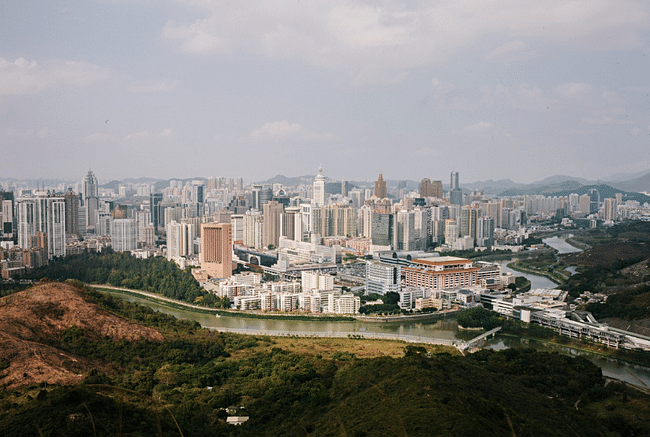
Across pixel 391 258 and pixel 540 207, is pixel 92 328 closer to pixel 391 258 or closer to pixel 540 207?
pixel 391 258

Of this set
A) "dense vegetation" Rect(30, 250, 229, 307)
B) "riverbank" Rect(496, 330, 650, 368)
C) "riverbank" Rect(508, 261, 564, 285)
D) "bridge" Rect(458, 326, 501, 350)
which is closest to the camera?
"riverbank" Rect(496, 330, 650, 368)

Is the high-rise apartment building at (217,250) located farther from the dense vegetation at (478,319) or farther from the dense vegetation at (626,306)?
the dense vegetation at (626,306)

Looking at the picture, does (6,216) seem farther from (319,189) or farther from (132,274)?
(319,189)

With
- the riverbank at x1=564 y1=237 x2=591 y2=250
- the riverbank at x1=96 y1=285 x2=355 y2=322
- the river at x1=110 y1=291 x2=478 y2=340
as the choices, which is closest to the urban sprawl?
the riverbank at x1=96 y1=285 x2=355 y2=322

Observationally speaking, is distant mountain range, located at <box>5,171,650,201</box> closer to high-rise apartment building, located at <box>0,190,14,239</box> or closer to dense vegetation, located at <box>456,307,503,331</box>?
high-rise apartment building, located at <box>0,190,14,239</box>

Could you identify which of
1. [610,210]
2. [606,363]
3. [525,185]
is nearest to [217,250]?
[606,363]
